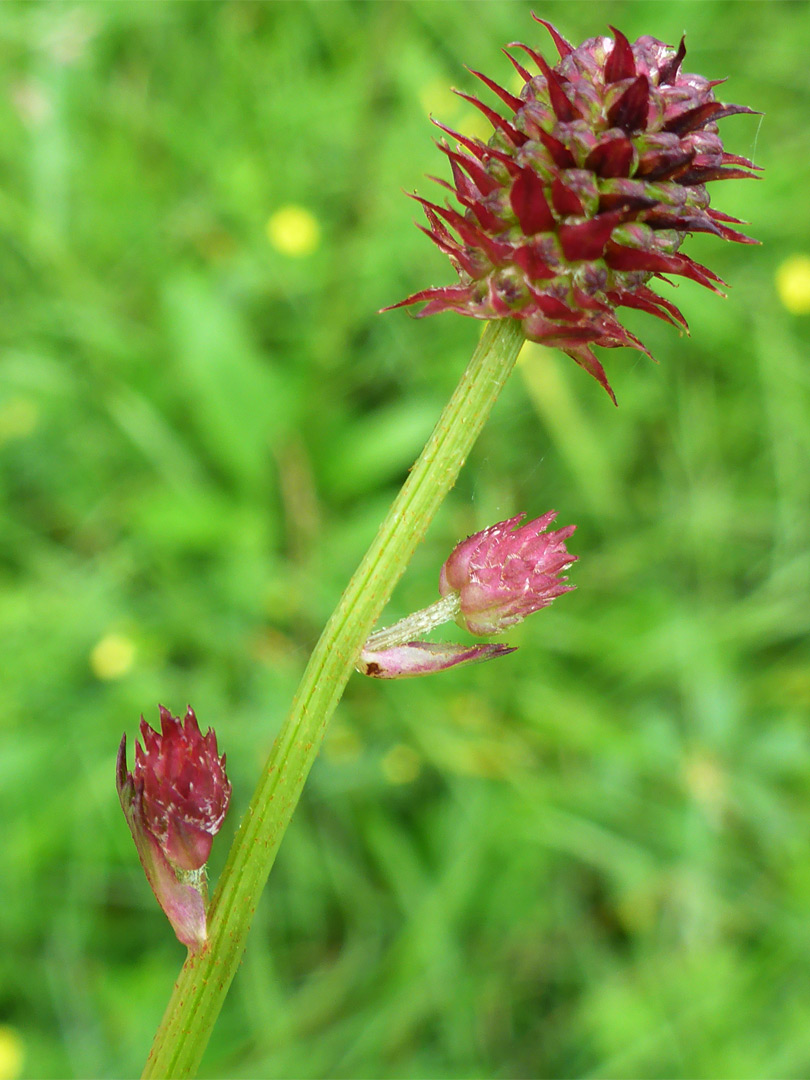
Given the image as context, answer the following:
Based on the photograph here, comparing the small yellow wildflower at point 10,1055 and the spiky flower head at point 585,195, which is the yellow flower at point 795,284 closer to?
the spiky flower head at point 585,195

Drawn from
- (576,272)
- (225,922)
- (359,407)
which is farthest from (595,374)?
(359,407)

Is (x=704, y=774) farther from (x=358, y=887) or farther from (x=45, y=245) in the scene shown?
(x=45, y=245)

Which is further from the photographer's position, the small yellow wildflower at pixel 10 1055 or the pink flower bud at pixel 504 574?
the small yellow wildflower at pixel 10 1055

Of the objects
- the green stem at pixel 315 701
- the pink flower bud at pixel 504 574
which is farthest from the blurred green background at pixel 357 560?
the pink flower bud at pixel 504 574

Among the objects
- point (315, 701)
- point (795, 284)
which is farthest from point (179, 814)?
point (795, 284)

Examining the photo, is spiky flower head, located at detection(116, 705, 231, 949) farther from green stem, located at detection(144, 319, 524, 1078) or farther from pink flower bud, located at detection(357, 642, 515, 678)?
pink flower bud, located at detection(357, 642, 515, 678)

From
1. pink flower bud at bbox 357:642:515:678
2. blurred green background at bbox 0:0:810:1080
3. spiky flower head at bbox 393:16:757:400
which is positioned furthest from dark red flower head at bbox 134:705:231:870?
blurred green background at bbox 0:0:810:1080

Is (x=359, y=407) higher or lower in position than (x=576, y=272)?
lower

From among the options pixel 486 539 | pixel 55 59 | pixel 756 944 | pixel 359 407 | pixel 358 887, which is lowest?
pixel 756 944
